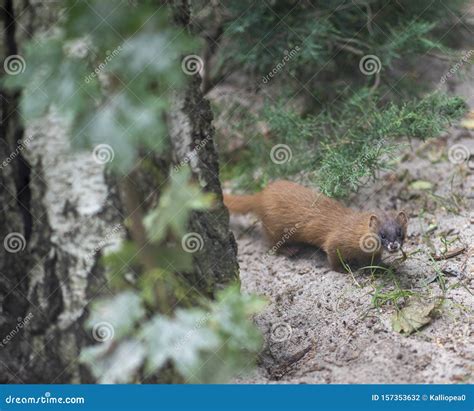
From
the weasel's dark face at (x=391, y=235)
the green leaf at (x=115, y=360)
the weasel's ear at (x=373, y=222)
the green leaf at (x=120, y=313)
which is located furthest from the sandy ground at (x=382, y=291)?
the green leaf at (x=120, y=313)

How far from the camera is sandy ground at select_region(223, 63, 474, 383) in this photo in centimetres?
247

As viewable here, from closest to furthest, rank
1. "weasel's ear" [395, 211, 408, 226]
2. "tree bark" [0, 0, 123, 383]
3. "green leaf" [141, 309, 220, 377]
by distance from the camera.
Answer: "green leaf" [141, 309, 220, 377] → "tree bark" [0, 0, 123, 383] → "weasel's ear" [395, 211, 408, 226]

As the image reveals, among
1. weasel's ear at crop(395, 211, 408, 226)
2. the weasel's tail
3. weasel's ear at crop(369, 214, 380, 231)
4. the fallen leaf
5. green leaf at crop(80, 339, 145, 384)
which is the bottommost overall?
the weasel's tail

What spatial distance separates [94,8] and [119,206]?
66 centimetres

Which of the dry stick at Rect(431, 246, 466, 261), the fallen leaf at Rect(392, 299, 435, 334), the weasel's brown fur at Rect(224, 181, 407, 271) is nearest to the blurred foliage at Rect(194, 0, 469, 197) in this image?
the weasel's brown fur at Rect(224, 181, 407, 271)

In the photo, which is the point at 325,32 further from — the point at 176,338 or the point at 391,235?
the point at 176,338

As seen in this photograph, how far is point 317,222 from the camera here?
3688 mm

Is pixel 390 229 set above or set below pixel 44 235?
below

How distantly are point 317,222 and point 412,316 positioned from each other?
40.9 inches

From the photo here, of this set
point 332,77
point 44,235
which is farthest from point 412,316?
point 332,77

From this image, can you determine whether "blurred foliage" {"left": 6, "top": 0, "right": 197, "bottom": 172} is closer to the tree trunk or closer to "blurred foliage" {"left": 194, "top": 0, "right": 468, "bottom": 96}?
the tree trunk

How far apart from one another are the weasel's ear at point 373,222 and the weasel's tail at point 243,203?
709 millimetres

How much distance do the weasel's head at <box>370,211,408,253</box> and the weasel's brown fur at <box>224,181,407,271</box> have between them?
0.02 meters
